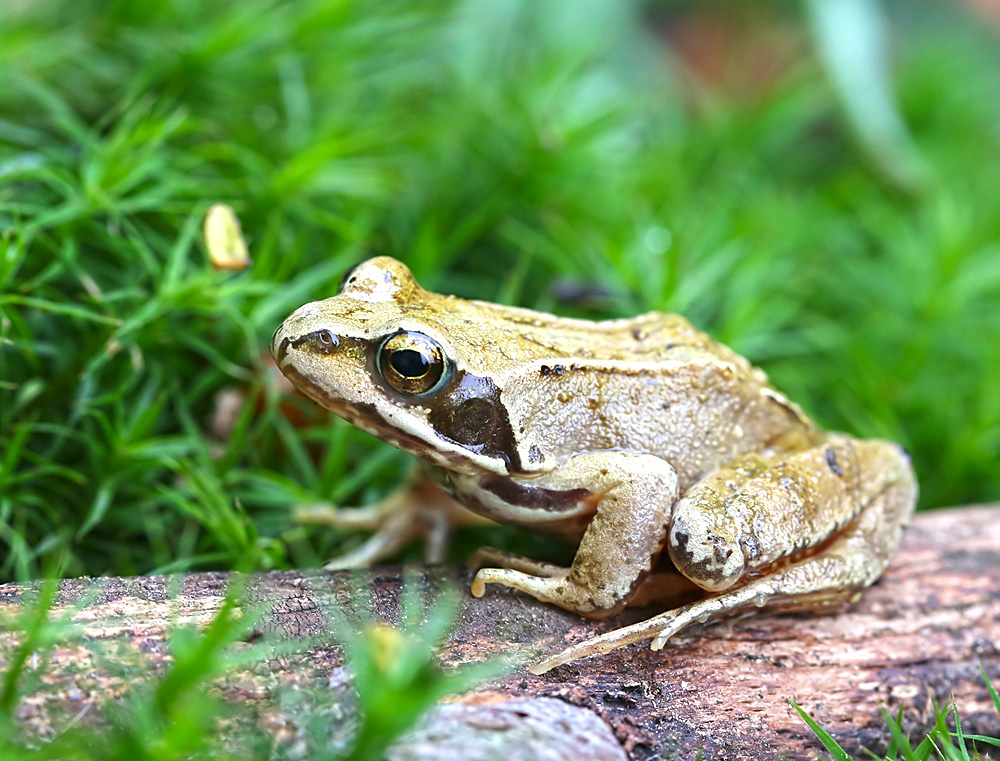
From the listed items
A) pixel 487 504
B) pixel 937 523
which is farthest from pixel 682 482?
pixel 937 523

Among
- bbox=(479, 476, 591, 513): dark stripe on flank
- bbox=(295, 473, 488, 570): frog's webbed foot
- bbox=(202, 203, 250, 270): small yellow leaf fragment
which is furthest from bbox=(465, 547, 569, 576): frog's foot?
bbox=(202, 203, 250, 270): small yellow leaf fragment

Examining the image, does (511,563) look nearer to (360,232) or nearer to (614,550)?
(614,550)

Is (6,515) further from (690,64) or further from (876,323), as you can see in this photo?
(690,64)

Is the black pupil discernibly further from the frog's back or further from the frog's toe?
the frog's toe

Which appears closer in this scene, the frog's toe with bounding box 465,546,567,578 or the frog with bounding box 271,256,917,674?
the frog with bounding box 271,256,917,674

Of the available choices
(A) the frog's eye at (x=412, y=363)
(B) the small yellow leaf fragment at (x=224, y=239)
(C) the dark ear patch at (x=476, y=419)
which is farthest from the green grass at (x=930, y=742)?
(B) the small yellow leaf fragment at (x=224, y=239)

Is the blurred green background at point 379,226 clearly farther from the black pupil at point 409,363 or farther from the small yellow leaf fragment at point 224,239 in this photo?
the black pupil at point 409,363

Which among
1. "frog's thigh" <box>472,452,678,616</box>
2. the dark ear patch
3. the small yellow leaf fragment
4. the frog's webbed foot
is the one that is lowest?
the frog's webbed foot
